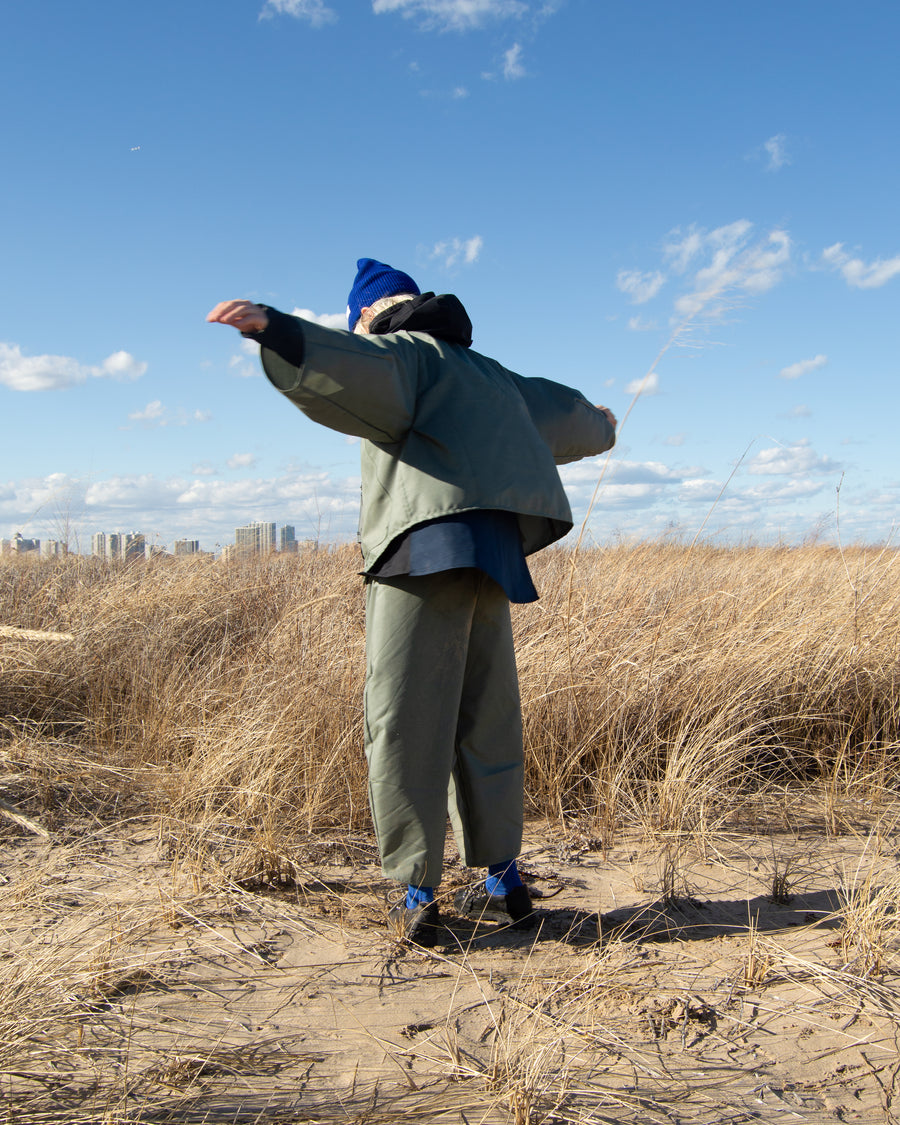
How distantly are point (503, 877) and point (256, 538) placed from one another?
6.76 metres

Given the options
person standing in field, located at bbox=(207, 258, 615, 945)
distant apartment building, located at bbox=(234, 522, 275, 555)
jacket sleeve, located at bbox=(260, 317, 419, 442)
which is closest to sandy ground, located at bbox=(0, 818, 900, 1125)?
person standing in field, located at bbox=(207, 258, 615, 945)

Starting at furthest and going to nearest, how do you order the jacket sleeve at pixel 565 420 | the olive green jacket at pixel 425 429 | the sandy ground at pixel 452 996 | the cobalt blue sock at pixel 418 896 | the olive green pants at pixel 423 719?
the jacket sleeve at pixel 565 420 → the cobalt blue sock at pixel 418 896 → the olive green pants at pixel 423 719 → the olive green jacket at pixel 425 429 → the sandy ground at pixel 452 996

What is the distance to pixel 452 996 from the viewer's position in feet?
5.50

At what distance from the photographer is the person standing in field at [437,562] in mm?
1849

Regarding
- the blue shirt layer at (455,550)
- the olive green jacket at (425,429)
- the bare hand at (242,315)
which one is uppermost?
the bare hand at (242,315)

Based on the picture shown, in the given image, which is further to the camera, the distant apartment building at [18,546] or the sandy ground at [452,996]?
the distant apartment building at [18,546]

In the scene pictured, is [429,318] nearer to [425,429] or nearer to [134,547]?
[425,429]

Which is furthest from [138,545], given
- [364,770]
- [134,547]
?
[364,770]

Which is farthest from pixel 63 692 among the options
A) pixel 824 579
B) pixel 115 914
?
pixel 824 579

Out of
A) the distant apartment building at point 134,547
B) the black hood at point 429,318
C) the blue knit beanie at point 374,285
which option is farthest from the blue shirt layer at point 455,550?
the distant apartment building at point 134,547

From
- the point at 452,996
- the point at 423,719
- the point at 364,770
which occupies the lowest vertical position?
the point at 452,996

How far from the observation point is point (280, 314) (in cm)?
157

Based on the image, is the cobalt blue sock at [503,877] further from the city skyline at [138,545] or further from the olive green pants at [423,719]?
the city skyline at [138,545]

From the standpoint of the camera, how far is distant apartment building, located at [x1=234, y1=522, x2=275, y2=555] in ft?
26.1
